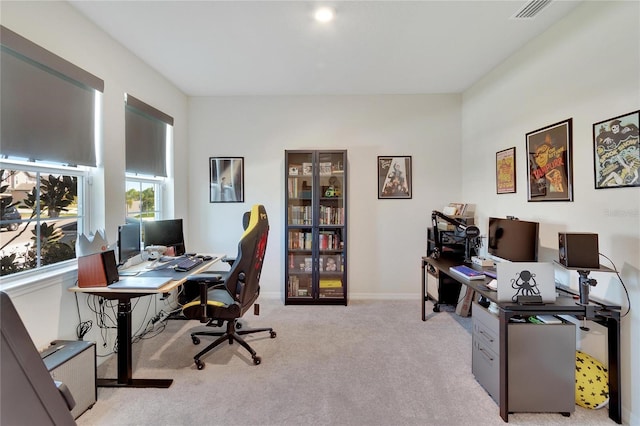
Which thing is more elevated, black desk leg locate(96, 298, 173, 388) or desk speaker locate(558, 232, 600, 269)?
desk speaker locate(558, 232, 600, 269)

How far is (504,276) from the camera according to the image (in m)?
1.78

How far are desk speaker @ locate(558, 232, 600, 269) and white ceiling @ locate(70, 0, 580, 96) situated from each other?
5.52 ft

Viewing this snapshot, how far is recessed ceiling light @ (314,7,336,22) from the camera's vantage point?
6.75ft

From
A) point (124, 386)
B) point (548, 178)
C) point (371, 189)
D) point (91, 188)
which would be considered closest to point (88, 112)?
point (91, 188)

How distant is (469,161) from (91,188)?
4.03m

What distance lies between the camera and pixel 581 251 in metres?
1.69

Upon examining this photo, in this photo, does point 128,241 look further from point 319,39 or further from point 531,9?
point 531,9

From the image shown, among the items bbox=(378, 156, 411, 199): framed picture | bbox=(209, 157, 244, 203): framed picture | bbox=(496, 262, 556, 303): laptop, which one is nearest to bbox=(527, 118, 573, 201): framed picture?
bbox=(496, 262, 556, 303): laptop

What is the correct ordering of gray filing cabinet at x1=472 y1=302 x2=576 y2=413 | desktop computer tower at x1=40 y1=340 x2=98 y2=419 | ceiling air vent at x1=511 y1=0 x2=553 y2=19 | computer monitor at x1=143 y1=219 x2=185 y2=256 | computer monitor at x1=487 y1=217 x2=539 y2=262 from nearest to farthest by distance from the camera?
desktop computer tower at x1=40 y1=340 x2=98 y2=419 → gray filing cabinet at x1=472 y1=302 x2=576 y2=413 → ceiling air vent at x1=511 y1=0 x2=553 y2=19 → computer monitor at x1=487 y1=217 x2=539 y2=262 → computer monitor at x1=143 y1=219 x2=185 y2=256

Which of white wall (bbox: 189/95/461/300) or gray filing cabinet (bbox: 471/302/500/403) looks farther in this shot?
white wall (bbox: 189/95/461/300)

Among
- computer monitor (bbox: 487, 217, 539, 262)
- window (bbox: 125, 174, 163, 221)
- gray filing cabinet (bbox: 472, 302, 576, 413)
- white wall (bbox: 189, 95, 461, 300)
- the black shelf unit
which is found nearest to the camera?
gray filing cabinet (bbox: 472, 302, 576, 413)

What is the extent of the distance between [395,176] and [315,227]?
128 centimetres

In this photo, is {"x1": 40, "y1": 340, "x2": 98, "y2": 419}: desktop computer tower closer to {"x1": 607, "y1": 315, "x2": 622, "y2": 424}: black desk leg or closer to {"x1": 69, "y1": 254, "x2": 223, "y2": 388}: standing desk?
{"x1": 69, "y1": 254, "x2": 223, "y2": 388}: standing desk

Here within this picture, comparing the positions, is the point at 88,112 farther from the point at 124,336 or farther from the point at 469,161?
the point at 469,161
